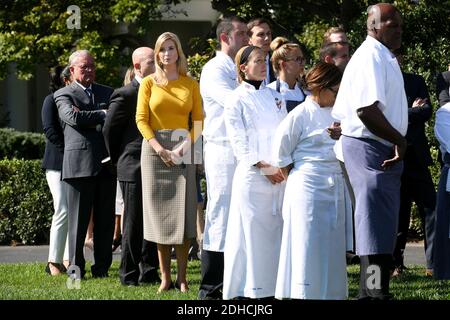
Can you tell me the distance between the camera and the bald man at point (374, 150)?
7977 mm

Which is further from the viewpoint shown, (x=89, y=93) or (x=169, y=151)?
(x=89, y=93)

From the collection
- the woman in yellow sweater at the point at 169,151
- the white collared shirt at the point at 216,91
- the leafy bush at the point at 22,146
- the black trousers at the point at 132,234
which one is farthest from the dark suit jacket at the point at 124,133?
the leafy bush at the point at 22,146

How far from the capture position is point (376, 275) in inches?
318

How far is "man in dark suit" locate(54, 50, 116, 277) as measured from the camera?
10.9m

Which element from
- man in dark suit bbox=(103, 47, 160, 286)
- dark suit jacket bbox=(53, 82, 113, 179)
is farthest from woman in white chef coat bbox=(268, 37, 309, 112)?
dark suit jacket bbox=(53, 82, 113, 179)

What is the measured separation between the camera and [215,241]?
9000mm

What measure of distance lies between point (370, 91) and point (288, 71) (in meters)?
1.42

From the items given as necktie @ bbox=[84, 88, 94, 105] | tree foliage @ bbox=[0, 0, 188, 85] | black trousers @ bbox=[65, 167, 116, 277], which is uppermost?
tree foliage @ bbox=[0, 0, 188, 85]

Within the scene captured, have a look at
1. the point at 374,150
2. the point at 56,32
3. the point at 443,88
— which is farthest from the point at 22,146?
the point at 374,150

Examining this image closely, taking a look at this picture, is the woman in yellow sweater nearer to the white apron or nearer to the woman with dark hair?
the white apron

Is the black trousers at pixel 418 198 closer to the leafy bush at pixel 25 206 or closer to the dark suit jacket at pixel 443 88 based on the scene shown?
the dark suit jacket at pixel 443 88

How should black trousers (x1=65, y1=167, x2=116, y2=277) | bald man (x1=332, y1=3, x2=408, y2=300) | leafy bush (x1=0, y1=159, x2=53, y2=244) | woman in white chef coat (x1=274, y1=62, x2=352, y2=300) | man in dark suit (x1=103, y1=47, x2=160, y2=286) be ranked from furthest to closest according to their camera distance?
leafy bush (x1=0, y1=159, x2=53, y2=244)
black trousers (x1=65, y1=167, x2=116, y2=277)
man in dark suit (x1=103, y1=47, x2=160, y2=286)
woman in white chef coat (x1=274, y1=62, x2=352, y2=300)
bald man (x1=332, y1=3, x2=408, y2=300)

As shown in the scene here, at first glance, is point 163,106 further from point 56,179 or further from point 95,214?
point 56,179
